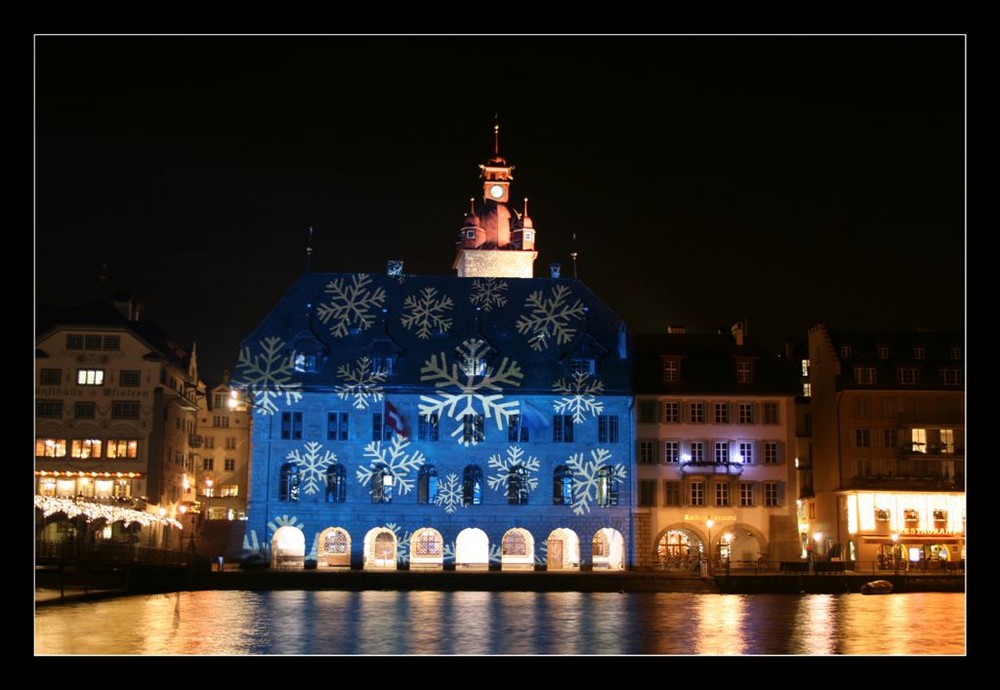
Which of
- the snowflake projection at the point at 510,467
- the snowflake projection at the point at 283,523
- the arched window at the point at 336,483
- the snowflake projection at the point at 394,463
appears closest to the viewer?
the snowflake projection at the point at 283,523

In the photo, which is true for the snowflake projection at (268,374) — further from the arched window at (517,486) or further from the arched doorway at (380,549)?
the arched window at (517,486)

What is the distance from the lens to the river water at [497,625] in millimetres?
37656

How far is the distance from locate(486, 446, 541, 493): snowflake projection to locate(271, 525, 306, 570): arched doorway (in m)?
9.12

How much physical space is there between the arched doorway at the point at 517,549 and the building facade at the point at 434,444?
67 mm

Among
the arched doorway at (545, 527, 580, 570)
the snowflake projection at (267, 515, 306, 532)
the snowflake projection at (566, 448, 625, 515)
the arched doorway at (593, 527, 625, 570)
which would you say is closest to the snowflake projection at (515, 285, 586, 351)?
the snowflake projection at (566, 448, 625, 515)

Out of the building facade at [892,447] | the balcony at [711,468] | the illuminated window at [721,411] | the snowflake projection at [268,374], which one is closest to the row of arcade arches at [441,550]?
the balcony at [711,468]

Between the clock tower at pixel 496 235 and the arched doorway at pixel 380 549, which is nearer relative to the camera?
the arched doorway at pixel 380 549

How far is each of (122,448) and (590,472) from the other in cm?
2582

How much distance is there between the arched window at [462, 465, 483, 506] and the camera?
6838cm

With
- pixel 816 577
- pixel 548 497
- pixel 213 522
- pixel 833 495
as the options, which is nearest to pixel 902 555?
pixel 833 495

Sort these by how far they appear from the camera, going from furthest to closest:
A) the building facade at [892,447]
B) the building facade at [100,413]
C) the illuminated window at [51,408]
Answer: the building facade at [100,413] < the illuminated window at [51,408] < the building facade at [892,447]

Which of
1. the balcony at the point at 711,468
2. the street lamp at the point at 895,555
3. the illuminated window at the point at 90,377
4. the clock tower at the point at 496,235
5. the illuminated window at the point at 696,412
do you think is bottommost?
the street lamp at the point at 895,555

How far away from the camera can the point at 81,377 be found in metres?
76.9

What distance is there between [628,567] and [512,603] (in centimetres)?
1499
